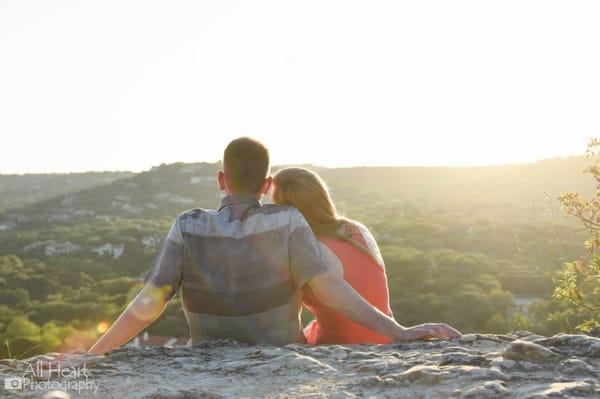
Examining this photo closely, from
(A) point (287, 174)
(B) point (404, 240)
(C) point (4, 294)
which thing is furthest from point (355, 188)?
(A) point (287, 174)

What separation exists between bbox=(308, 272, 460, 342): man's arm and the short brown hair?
1.81 feet

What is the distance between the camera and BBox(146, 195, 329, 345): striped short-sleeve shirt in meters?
2.88

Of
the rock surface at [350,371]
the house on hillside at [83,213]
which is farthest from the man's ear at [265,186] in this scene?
the house on hillside at [83,213]

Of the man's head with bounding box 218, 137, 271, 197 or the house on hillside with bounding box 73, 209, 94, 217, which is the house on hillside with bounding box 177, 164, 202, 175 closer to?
the house on hillside with bounding box 73, 209, 94, 217

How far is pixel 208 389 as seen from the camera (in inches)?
82.2

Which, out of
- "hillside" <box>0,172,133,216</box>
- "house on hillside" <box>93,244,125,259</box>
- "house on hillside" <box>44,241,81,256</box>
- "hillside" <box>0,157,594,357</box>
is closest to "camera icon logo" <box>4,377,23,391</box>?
"hillside" <box>0,157,594,357</box>

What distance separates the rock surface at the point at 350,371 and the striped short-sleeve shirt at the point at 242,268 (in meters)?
0.24

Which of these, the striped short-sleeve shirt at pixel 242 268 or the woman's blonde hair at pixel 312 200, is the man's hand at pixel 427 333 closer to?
the striped short-sleeve shirt at pixel 242 268

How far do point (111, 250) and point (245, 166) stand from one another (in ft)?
210

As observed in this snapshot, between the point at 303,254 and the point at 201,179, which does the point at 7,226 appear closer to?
the point at 201,179

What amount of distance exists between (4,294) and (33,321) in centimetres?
843

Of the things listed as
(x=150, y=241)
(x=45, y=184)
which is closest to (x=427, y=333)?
(x=150, y=241)

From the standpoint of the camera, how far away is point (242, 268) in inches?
113

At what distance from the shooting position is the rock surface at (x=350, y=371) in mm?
1971
